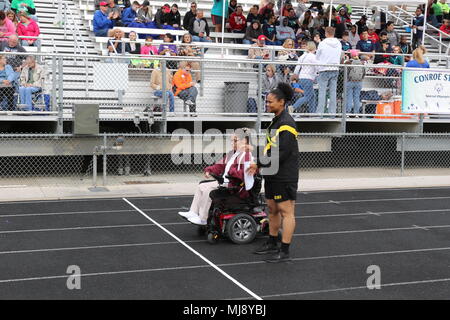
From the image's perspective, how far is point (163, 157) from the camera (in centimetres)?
1603

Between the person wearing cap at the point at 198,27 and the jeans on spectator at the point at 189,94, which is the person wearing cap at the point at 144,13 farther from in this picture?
the jeans on spectator at the point at 189,94

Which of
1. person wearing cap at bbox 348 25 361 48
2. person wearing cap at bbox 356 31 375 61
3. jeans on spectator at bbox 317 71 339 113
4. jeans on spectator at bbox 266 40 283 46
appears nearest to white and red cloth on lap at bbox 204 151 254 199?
jeans on spectator at bbox 317 71 339 113

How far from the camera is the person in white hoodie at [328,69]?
49.8ft

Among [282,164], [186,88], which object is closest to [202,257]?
[282,164]

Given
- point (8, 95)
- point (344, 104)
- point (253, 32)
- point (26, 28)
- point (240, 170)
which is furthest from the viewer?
point (253, 32)

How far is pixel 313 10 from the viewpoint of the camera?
22.4 m

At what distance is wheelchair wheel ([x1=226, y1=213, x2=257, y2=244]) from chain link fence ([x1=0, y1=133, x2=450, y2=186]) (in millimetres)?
4573

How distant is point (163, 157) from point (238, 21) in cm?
633

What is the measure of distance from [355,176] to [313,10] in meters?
8.57

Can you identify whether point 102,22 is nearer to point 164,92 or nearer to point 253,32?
point 253,32

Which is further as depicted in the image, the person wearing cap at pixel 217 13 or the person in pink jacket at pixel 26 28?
the person wearing cap at pixel 217 13

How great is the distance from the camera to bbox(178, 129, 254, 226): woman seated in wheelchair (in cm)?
870

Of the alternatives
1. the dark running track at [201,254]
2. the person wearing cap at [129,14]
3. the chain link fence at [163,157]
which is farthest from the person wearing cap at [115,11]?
the dark running track at [201,254]
